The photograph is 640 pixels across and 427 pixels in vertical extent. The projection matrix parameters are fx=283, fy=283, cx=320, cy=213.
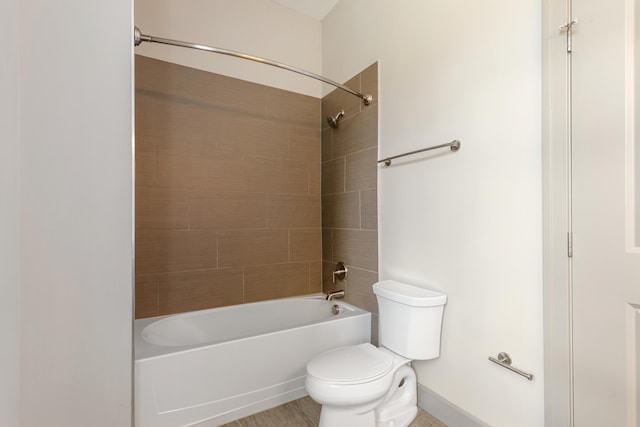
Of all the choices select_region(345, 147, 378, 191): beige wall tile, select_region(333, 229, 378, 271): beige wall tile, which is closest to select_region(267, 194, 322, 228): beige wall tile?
select_region(333, 229, 378, 271): beige wall tile

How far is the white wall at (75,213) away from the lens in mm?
1052

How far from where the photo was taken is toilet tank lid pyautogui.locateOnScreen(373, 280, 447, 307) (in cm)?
146

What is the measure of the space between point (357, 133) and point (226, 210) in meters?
1.17

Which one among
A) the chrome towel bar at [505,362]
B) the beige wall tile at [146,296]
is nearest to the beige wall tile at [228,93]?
the beige wall tile at [146,296]

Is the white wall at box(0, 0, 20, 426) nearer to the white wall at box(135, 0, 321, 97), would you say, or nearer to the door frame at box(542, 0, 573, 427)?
the white wall at box(135, 0, 321, 97)

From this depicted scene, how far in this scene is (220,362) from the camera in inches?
59.9

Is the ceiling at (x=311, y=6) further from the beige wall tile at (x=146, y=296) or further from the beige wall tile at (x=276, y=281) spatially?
the beige wall tile at (x=146, y=296)

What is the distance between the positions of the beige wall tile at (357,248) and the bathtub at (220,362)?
1.14 feet

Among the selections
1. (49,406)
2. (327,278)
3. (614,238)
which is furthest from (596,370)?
(49,406)

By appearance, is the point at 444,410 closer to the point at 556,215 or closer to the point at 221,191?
the point at 556,215

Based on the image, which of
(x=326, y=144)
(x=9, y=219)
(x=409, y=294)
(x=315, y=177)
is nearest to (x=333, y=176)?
(x=315, y=177)

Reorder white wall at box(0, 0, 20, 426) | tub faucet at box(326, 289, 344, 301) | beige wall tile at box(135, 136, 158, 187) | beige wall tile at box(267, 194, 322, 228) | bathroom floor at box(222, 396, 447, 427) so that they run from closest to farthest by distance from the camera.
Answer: white wall at box(0, 0, 20, 426) → bathroom floor at box(222, 396, 447, 427) → beige wall tile at box(135, 136, 158, 187) → tub faucet at box(326, 289, 344, 301) → beige wall tile at box(267, 194, 322, 228)

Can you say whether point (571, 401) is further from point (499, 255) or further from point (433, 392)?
point (433, 392)

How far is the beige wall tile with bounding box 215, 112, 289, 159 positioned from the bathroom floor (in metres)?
1.78
